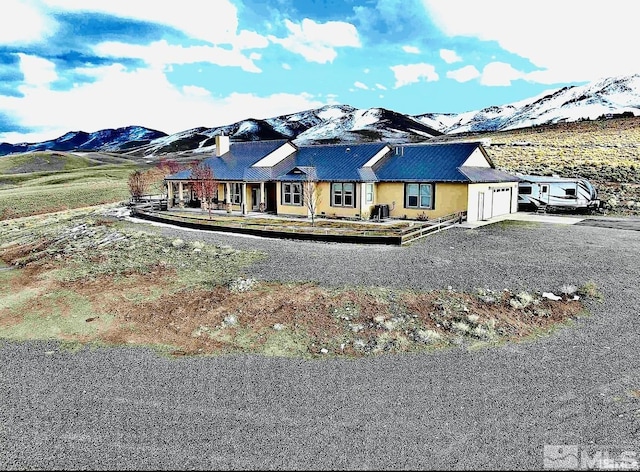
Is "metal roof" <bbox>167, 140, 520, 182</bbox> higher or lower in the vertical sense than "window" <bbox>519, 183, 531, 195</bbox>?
higher

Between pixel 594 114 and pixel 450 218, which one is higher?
pixel 594 114

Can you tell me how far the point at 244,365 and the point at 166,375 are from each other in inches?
68.2

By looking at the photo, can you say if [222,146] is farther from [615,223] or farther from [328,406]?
[328,406]

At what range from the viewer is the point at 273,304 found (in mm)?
13742

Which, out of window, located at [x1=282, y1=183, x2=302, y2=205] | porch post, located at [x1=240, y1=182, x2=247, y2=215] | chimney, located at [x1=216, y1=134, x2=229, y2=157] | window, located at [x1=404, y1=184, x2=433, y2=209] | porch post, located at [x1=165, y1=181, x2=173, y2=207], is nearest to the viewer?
window, located at [x1=404, y1=184, x2=433, y2=209]

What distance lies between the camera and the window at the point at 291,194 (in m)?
31.7

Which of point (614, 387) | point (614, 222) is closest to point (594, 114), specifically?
point (614, 222)

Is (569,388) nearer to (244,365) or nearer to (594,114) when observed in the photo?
(244,365)

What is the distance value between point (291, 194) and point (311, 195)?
229 cm

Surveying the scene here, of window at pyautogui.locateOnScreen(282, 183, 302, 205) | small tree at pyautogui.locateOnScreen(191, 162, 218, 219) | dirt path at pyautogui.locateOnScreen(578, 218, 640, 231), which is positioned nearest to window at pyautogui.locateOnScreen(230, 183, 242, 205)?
small tree at pyautogui.locateOnScreen(191, 162, 218, 219)

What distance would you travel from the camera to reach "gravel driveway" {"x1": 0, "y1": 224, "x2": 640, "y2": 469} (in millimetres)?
7230

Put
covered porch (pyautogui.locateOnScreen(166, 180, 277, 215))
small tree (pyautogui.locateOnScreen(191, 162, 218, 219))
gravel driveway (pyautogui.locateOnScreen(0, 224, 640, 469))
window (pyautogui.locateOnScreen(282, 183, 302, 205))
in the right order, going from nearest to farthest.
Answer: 1. gravel driveway (pyautogui.locateOnScreen(0, 224, 640, 469))
2. window (pyautogui.locateOnScreen(282, 183, 302, 205))
3. covered porch (pyautogui.locateOnScreen(166, 180, 277, 215))
4. small tree (pyautogui.locateOnScreen(191, 162, 218, 219))

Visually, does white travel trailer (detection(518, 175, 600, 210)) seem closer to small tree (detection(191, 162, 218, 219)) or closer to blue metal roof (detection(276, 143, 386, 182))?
blue metal roof (detection(276, 143, 386, 182))

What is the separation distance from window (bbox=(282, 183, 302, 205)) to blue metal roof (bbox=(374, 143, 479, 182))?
5.62 m
